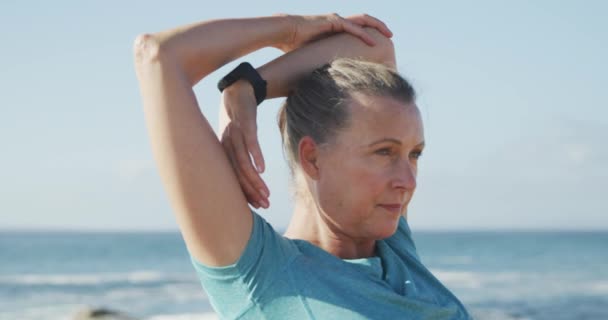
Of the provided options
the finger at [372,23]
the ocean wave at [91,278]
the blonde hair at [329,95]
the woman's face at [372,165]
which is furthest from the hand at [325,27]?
the ocean wave at [91,278]

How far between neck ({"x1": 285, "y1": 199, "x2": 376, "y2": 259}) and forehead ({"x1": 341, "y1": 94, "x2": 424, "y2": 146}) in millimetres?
266

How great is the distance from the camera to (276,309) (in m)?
2.36

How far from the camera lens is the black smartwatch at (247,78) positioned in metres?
2.60

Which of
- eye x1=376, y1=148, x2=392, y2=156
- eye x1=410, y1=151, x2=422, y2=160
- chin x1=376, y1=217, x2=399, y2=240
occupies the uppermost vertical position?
eye x1=410, y1=151, x2=422, y2=160

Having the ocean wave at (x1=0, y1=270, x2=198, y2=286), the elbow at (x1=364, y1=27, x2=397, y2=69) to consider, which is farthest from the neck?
the ocean wave at (x1=0, y1=270, x2=198, y2=286)

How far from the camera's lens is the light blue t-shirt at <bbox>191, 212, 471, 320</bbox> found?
2.35 m

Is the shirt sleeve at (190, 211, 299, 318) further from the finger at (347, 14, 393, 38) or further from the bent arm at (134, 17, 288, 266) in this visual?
the finger at (347, 14, 393, 38)

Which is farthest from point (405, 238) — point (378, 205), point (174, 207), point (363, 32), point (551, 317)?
A: point (551, 317)

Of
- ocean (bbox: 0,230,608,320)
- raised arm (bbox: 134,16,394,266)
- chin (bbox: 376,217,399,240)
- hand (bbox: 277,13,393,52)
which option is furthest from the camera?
ocean (bbox: 0,230,608,320)

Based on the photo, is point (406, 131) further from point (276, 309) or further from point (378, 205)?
point (276, 309)

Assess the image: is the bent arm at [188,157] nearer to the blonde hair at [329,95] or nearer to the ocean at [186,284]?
the blonde hair at [329,95]

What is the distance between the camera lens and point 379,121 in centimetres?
247

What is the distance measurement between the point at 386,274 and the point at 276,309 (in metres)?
0.39

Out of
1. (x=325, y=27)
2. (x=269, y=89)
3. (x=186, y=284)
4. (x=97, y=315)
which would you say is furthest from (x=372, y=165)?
(x=186, y=284)
